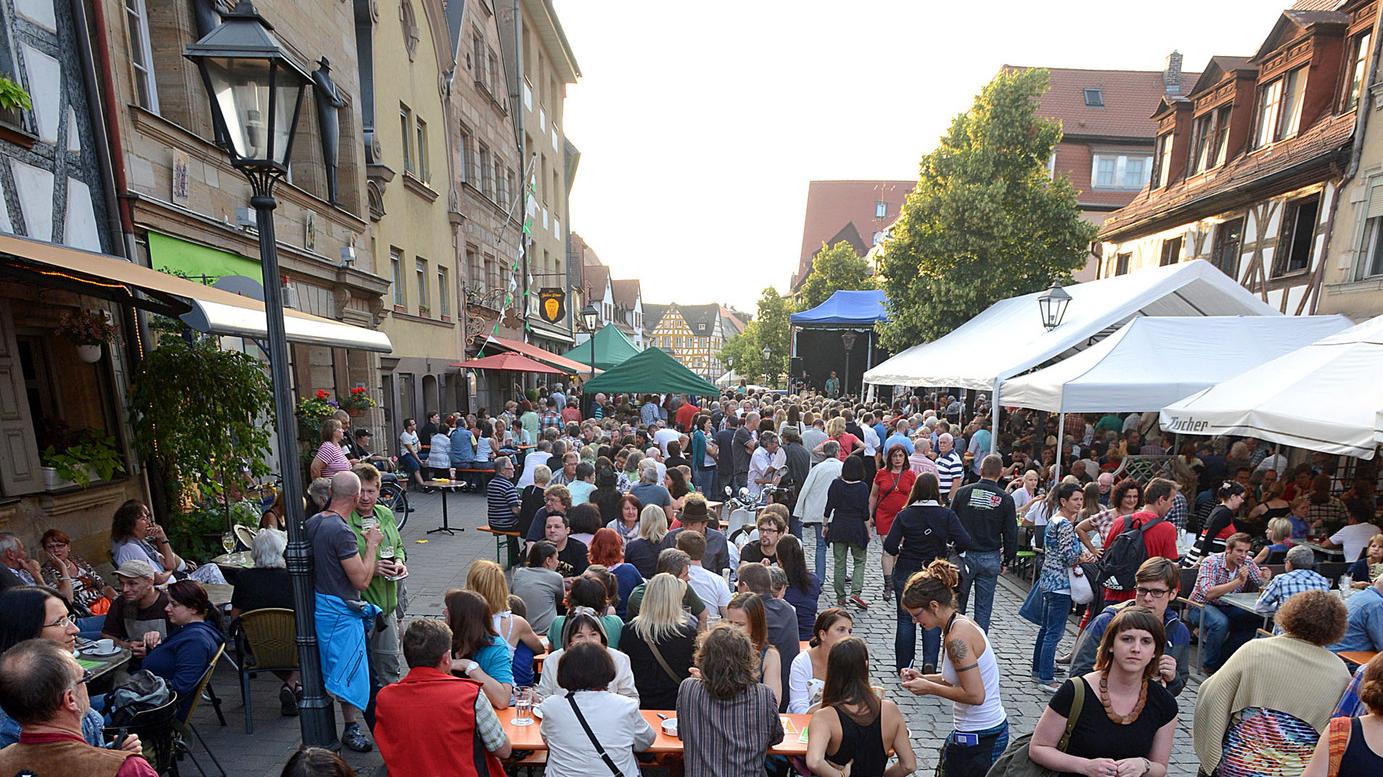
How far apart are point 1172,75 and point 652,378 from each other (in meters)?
27.7

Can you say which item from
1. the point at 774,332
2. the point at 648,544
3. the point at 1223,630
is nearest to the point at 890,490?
the point at 1223,630

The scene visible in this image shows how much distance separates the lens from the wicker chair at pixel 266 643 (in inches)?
183

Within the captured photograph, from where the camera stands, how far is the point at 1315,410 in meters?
6.23

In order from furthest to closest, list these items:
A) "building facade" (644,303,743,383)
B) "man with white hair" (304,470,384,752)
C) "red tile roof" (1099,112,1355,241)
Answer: "building facade" (644,303,743,383) < "red tile roof" (1099,112,1355,241) < "man with white hair" (304,470,384,752)

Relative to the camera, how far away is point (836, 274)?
36.3m

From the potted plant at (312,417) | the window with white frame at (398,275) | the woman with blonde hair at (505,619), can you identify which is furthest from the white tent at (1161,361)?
the window with white frame at (398,275)

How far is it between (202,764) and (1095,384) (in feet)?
33.7

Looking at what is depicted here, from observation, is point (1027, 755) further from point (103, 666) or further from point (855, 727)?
point (103, 666)

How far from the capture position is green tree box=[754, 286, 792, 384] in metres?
47.8

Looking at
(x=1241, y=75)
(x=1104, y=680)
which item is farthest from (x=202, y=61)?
(x=1241, y=75)

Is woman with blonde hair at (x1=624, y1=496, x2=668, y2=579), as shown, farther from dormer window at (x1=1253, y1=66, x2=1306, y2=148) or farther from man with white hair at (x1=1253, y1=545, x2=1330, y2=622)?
dormer window at (x1=1253, y1=66, x2=1306, y2=148)

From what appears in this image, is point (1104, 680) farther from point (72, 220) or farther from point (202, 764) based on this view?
point (72, 220)

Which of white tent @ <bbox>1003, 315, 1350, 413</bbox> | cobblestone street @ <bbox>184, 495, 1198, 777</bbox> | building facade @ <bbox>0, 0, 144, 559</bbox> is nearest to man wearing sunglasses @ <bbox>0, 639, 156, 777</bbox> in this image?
cobblestone street @ <bbox>184, 495, 1198, 777</bbox>

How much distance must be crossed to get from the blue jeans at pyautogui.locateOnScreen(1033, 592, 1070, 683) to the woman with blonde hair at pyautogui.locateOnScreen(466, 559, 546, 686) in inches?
174
